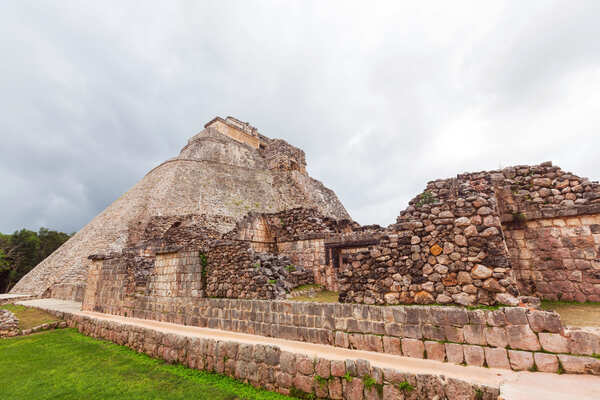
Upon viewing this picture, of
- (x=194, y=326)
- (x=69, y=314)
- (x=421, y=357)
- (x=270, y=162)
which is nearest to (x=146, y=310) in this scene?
(x=194, y=326)

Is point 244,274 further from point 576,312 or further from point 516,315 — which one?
point 576,312

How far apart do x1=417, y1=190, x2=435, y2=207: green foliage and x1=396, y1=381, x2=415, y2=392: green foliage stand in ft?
12.9

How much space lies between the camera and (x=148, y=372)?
18.3 feet

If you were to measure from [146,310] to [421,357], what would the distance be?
10.0 meters

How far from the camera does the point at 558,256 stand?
541 cm

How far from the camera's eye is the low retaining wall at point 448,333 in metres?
3.41

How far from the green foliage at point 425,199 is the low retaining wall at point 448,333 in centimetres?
260

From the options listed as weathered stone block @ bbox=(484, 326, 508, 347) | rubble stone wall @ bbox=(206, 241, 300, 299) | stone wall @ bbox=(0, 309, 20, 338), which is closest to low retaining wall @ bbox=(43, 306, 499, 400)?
weathered stone block @ bbox=(484, 326, 508, 347)

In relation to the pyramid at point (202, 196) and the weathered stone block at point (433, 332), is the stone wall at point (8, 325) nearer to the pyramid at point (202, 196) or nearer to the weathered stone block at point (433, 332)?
the pyramid at point (202, 196)

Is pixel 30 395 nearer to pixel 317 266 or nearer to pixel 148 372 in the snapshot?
pixel 148 372

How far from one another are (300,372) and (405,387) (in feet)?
5.46

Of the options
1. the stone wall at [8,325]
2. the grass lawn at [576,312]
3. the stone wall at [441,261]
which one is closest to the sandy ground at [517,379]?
the stone wall at [441,261]

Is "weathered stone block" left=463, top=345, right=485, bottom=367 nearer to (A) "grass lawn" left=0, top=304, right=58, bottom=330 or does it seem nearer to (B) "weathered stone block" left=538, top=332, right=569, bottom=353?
(B) "weathered stone block" left=538, top=332, right=569, bottom=353

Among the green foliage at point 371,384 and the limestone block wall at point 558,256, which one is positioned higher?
the limestone block wall at point 558,256
